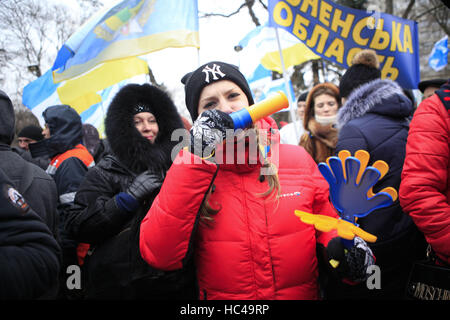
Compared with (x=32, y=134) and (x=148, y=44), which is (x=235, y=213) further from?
(x=32, y=134)

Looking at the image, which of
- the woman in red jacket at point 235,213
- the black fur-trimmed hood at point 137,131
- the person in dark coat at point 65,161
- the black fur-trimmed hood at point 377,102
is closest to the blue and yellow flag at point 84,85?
the person in dark coat at point 65,161

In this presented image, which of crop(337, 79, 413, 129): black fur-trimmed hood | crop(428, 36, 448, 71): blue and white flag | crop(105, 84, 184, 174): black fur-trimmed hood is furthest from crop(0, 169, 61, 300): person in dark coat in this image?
crop(428, 36, 448, 71): blue and white flag

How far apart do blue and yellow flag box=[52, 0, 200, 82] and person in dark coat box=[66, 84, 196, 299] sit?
165 cm

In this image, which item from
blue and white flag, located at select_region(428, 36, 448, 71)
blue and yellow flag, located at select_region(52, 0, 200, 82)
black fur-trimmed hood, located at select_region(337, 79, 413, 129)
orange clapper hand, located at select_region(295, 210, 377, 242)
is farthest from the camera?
blue and white flag, located at select_region(428, 36, 448, 71)

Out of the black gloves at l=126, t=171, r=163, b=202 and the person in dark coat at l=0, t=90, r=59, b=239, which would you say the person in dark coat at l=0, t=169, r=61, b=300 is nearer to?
the person in dark coat at l=0, t=90, r=59, b=239

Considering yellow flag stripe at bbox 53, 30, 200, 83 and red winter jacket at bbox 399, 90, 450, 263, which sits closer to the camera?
red winter jacket at bbox 399, 90, 450, 263

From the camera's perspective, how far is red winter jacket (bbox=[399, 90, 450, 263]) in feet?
4.78

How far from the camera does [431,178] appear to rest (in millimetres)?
1493

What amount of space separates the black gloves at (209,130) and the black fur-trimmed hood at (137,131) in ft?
2.67

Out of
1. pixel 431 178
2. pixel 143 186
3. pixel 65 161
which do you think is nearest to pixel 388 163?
pixel 431 178

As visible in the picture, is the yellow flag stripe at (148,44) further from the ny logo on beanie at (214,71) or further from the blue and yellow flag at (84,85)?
the ny logo on beanie at (214,71)
